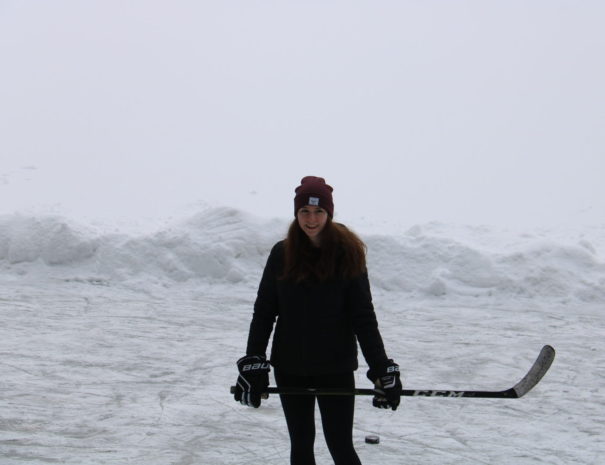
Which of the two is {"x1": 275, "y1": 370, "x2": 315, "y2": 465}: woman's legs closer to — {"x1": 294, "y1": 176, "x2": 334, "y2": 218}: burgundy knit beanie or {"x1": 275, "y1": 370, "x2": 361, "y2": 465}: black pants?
{"x1": 275, "y1": 370, "x2": 361, "y2": 465}: black pants

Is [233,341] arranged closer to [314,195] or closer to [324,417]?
[324,417]

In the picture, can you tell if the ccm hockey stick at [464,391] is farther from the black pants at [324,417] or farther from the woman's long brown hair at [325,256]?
the woman's long brown hair at [325,256]

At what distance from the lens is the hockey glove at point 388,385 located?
3.02 metres

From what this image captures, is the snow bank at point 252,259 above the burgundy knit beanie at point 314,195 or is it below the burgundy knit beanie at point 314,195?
below

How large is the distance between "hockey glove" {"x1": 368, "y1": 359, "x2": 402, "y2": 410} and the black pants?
11 centimetres

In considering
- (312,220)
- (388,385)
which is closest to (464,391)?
(388,385)

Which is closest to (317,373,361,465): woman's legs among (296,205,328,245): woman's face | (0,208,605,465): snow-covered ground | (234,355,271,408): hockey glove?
(234,355,271,408): hockey glove

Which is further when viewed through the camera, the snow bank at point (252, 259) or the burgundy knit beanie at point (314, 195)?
the snow bank at point (252, 259)

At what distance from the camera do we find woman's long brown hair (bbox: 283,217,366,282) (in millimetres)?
3055

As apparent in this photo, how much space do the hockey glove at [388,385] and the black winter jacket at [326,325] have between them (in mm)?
30

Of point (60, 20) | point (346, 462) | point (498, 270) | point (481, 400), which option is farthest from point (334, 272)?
point (60, 20)

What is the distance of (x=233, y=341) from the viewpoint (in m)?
8.10

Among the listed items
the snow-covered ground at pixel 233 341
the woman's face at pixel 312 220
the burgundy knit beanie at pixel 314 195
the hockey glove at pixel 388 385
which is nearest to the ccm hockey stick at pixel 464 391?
the hockey glove at pixel 388 385

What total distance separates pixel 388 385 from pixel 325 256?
514mm
